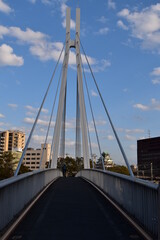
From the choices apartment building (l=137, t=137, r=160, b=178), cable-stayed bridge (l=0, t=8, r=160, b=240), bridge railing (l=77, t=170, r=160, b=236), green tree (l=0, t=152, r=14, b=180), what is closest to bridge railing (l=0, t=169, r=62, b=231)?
cable-stayed bridge (l=0, t=8, r=160, b=240)

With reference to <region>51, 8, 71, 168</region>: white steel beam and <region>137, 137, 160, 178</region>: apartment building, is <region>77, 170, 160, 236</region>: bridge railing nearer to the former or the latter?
<region>51, 8, 71, 168</region>: white steel beam

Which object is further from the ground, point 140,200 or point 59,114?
point 59,114

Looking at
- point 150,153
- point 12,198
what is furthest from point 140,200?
point 150,153

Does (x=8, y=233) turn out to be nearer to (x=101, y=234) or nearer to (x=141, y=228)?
(x=101, y=234)

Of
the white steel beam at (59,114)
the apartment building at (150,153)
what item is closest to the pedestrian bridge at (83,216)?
the white steel beam at (59,114)

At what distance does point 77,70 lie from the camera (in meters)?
34.1

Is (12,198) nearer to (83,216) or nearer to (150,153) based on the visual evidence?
(83,216)

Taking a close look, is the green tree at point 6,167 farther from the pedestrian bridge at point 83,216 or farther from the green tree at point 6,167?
the pedestrian bridge at point 83,216

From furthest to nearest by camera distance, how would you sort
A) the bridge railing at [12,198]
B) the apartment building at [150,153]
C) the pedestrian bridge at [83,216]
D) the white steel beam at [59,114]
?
the apartment building at [150,153] → the white steel beam at [59,114] → the bridge railing at [12,198] → the pedestrian bridge at [83,216]

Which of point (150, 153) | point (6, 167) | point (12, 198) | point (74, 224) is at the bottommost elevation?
point (74, 224)

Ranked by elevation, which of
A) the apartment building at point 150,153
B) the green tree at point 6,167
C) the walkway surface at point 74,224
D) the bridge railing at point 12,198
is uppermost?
the apartment building at point 150,153

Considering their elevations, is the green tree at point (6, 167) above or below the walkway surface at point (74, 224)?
above

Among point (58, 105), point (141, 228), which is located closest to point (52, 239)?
point (141, 228)

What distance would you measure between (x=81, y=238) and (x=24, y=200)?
4.86 meters
